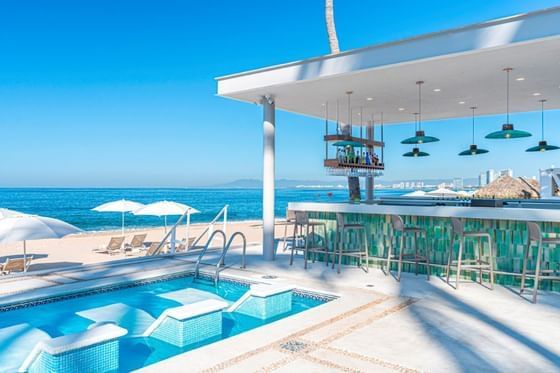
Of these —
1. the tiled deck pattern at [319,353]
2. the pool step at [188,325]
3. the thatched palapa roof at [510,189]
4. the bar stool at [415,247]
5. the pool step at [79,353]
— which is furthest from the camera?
the thatched palapa roof at [510,189]

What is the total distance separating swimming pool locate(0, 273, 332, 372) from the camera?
160 inches

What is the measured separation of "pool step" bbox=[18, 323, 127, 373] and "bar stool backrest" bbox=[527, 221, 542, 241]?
449 centimetres

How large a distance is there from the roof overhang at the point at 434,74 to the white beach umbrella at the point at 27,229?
372 cm

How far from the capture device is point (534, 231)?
16.0 ft

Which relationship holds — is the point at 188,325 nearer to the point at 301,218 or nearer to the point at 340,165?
the point at 301,218

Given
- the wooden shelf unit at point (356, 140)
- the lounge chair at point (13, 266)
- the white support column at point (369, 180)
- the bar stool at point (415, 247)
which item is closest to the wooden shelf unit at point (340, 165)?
the wooden shelf unit at point (356, 140)

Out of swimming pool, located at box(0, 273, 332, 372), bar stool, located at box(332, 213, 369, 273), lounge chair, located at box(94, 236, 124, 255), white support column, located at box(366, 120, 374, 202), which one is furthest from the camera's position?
lounge chair, located at box(94, 236, 124, 255)

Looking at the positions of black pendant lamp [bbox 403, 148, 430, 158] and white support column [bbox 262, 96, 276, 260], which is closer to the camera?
white support column [bbox 262, 96, 276, 260]

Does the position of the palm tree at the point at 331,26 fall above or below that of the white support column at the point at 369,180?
above

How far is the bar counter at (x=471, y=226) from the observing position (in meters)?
5.46

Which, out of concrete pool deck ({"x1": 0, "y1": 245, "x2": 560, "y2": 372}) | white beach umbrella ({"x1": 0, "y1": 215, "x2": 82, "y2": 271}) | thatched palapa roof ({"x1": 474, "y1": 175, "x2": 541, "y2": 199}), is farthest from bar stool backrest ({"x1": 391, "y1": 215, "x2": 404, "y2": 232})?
thatched palapa roof ({"x1": 474, "y1": 175, "x2": 541, "y2": 199})

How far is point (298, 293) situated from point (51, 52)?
945 inches

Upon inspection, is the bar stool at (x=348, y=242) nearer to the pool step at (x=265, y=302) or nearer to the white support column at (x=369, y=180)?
the pool step at (x=265, y=302)

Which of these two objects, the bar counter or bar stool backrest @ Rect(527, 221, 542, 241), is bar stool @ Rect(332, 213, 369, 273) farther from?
bar stool backrest @ Rect(527, 221, 542, 241)
